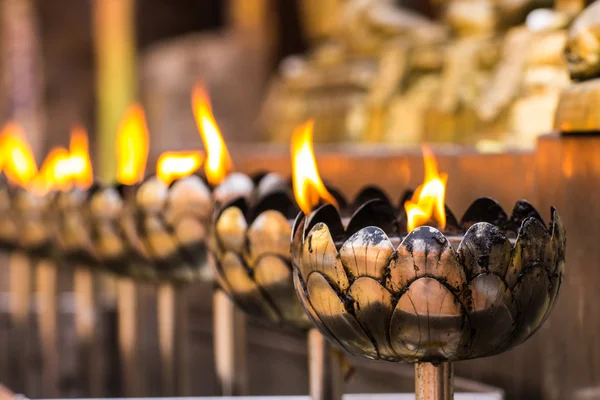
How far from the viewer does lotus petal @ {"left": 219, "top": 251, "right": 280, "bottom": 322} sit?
1022 millimetres

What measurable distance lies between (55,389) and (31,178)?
0.44 meters

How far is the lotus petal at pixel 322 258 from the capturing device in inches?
31.6

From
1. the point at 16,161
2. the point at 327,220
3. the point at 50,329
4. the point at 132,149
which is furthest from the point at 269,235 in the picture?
the point at 16,161

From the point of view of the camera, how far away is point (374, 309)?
0.78 m

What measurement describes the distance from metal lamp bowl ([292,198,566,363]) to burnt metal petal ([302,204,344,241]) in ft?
0.06

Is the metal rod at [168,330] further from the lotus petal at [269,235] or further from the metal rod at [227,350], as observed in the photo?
the lotus petal at [269,235]

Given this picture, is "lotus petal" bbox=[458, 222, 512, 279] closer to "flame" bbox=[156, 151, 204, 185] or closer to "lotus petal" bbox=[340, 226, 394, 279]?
"lotus petal" bbox=[340, 226, 394, 279]

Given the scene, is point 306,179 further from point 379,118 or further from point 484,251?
point 379,118

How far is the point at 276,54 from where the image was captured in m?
5.10

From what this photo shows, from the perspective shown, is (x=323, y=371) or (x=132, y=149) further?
(x=132, y=149)

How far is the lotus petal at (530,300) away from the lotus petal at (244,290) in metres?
0.30

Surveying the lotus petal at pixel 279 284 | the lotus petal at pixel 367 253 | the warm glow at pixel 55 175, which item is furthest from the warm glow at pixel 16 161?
the lotus petal at pixel 367 253

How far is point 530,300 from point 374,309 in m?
0.12

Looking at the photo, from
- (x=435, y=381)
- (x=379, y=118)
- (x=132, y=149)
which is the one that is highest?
(x=379, y=118)
